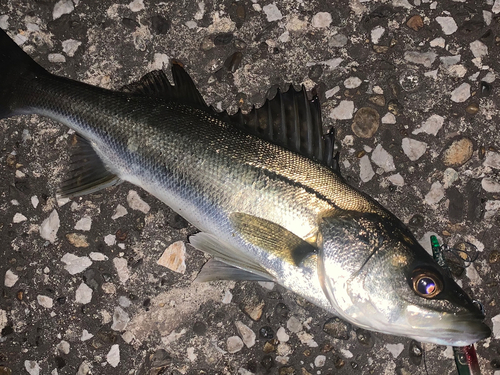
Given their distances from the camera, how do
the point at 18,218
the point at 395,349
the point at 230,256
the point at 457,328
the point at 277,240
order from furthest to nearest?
1. the point at 18,218
2. the point at 395,349
3. the point at 230,256
4. the point at 277,240
5. the point at 457,328

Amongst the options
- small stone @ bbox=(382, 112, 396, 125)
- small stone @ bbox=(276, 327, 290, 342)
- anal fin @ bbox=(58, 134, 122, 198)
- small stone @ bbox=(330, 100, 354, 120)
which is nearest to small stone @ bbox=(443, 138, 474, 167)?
small stone @ bbox=(382, 112, 396, 125)

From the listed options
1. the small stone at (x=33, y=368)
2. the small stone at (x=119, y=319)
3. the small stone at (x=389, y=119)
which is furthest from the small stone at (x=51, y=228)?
the small stone at (x=389, y=119)

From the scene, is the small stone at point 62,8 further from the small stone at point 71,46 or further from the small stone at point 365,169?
the small stone at point 365,169

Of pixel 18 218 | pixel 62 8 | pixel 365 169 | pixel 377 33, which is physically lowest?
pixel 18 218

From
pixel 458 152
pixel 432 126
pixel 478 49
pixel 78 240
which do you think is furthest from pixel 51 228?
pixel 478 49

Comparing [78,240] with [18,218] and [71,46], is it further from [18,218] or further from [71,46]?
[71,46]

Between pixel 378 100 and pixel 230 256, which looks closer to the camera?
pixel 230 256
